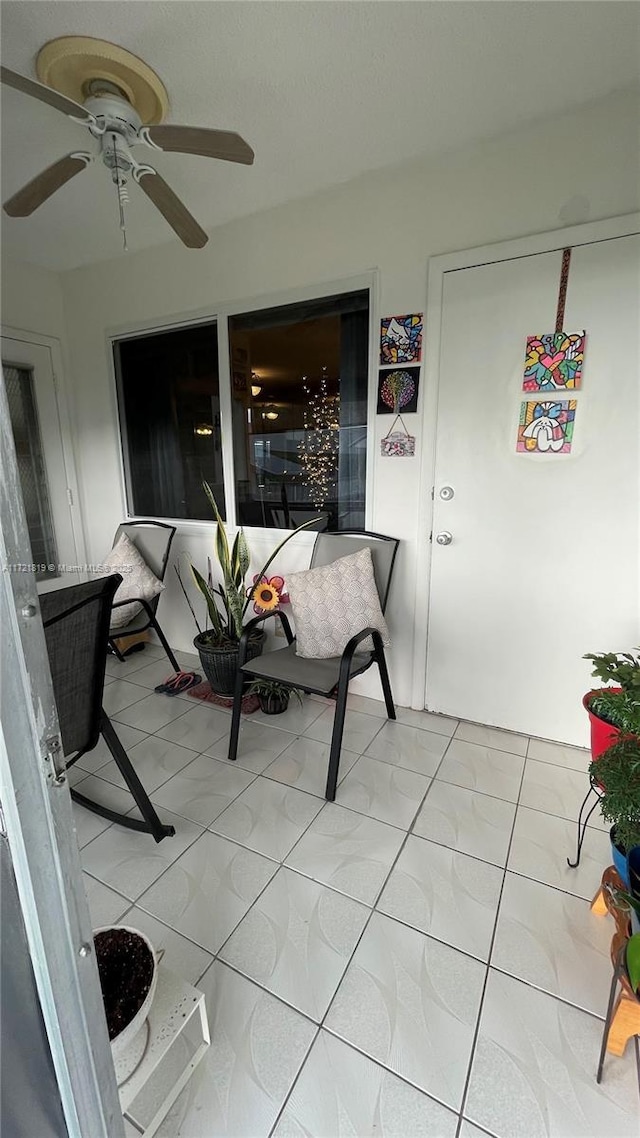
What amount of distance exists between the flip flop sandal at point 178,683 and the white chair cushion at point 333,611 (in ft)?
3.05

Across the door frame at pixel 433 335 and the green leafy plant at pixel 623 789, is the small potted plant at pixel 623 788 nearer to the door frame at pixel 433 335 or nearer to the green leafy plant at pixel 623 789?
the green leafy plant at pixel 623 789

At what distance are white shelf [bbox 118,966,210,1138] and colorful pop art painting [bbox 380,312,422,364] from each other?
225 cm

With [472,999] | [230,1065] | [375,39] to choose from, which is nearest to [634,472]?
[375,39]

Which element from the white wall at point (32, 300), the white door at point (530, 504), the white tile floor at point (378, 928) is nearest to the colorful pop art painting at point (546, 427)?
the white door at point (530, 504)

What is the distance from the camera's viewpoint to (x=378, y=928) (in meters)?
1.25

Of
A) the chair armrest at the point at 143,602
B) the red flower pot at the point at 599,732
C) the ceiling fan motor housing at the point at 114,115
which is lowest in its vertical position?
the red flower pot at the point at 599,732

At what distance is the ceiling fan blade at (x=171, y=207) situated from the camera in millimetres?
1470

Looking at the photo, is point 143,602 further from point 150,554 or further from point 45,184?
point 45,184

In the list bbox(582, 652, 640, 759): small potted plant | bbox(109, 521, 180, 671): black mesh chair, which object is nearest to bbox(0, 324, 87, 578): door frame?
bbox(109, 521, 180, 671): black mesh chair

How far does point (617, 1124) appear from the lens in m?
0.89

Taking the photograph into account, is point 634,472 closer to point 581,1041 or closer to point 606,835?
point 606,835

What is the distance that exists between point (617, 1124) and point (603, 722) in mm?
899

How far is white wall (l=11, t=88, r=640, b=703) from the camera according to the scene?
1.67 metres

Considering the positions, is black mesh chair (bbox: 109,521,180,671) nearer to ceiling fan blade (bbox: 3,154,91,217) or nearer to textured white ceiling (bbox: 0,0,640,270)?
ceiling fan blade (bbox: 3,154,91,217)
